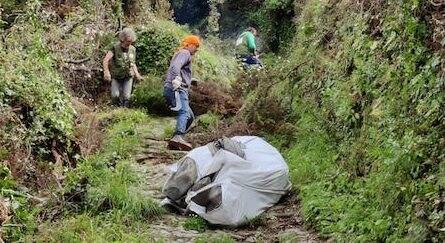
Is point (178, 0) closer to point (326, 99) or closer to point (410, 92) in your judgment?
point (326, 99)

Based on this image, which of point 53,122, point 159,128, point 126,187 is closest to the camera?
point 126,187

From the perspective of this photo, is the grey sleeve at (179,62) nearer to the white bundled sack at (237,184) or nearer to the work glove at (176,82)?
the work glove at (176,82)

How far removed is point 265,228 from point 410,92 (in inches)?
81.6

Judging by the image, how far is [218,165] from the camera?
666cm

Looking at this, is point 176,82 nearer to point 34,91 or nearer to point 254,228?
point 34,91

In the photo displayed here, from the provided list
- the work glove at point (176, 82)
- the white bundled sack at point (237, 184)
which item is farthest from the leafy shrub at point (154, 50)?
the white bundled sack at point (237, 184)

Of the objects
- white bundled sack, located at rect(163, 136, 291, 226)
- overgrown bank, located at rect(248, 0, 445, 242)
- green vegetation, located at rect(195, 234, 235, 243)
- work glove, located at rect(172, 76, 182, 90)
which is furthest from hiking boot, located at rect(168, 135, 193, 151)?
green vegetation, located at rect(195, 234, 235, 243)

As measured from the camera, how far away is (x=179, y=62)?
9.47 meters

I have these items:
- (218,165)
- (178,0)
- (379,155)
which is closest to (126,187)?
(218,165)

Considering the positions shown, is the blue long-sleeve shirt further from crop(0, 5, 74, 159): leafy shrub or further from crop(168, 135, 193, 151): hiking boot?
crop(0, 5, 74, 159): leafy shrub

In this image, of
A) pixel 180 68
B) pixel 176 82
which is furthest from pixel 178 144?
pixel 180 68

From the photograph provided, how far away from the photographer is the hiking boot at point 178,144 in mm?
9147

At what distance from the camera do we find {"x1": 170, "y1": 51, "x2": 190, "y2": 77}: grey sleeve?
9.42 metres

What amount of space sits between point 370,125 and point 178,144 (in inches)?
145
